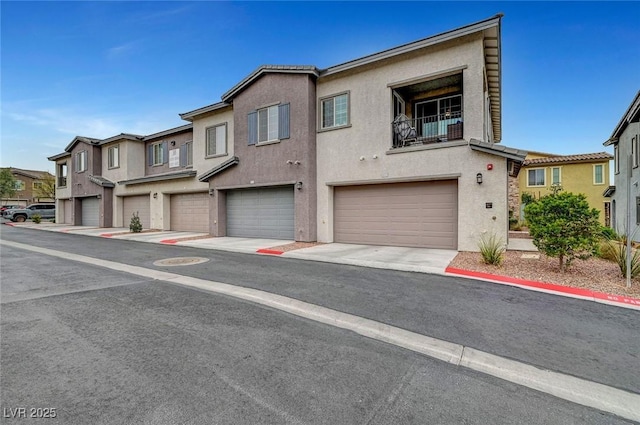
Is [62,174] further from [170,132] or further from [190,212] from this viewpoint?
[190,212]

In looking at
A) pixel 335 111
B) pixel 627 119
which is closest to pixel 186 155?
pixel 335 111

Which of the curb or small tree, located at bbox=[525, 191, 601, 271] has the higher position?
small tree, located at bbox=[525, 191, 601, 271]

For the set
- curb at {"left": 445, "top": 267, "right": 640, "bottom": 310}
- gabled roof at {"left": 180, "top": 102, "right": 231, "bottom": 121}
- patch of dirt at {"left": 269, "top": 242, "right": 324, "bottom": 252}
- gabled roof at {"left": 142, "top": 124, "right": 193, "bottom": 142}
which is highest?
gabled roof at {"left": 180, "top": 102, "right": 231, "bottom": 121}

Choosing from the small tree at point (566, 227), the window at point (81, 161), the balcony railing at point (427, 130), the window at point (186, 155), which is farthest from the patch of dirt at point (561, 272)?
the window at point (81, 161)

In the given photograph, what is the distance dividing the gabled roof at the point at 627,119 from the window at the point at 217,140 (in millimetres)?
18847

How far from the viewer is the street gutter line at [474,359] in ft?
8.21

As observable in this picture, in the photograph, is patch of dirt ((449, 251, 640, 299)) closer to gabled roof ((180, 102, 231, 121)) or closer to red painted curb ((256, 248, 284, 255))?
red painted curb ((256, 248, 284, 255))

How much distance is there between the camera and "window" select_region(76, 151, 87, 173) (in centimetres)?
2406

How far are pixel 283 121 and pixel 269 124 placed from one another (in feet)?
3.06

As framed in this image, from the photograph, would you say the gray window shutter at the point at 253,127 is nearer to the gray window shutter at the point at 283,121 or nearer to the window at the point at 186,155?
the gray window shutter at the point at 283,121

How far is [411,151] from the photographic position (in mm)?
10781

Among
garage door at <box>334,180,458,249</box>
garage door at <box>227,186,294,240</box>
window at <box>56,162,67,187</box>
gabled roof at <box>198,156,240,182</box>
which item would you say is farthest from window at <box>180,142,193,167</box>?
window at <box>56,162,67,187</box>

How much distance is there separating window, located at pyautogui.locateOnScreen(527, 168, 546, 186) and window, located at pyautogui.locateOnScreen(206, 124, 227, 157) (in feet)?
81.2

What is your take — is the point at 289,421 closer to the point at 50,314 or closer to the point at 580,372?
the point at 580,372
